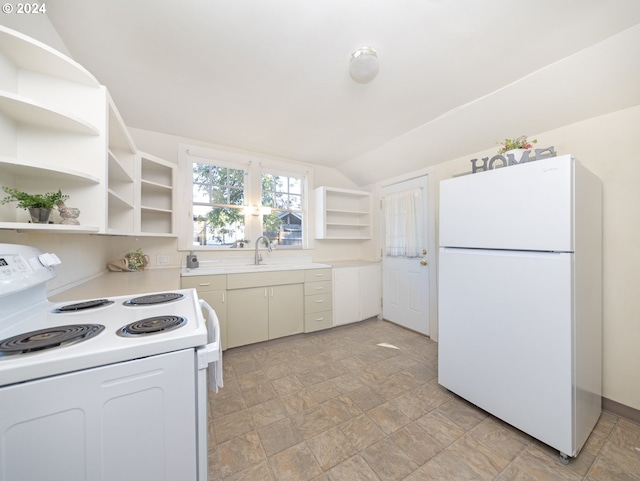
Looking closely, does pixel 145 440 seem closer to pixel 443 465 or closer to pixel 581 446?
pixel 443 465

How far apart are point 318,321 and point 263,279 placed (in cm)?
93

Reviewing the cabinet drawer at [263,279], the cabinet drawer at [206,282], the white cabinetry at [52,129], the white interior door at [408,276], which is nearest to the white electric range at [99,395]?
the white cabinetry at [52,129]

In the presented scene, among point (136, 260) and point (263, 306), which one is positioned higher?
point (136, 260)

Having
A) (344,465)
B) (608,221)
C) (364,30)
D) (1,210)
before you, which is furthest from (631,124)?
(1,210)

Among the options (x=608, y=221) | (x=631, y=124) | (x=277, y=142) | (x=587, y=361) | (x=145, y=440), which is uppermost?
(x=277, y=142)

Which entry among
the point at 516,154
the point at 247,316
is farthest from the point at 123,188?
the point at 516,154

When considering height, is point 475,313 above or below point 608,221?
below

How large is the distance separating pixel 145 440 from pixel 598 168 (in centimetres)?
306

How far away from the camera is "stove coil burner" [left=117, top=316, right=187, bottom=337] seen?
32.5 inches

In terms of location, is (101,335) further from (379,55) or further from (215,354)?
(379,55)

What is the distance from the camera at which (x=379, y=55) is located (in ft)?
5.24

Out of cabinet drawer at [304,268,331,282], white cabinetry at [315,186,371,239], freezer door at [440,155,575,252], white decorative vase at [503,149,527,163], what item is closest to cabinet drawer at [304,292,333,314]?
cabinet drawer at [304,268,331,282]

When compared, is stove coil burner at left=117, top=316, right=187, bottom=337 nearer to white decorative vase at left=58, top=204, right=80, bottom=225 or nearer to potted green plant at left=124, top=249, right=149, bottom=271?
white decorative vase at left=58, top=204, right=80, bottom=225

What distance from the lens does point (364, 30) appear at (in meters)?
1.41
